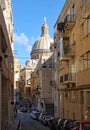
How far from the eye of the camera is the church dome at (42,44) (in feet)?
486

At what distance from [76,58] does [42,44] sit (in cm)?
11080

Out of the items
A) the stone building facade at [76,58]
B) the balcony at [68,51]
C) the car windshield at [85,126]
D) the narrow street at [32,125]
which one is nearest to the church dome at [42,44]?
the narrow street at [32,125]

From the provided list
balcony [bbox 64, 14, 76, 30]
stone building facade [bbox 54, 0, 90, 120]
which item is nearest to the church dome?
stone building facade [bbox 54, 0, 90, 120]

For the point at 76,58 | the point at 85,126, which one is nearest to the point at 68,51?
the point at 76,58

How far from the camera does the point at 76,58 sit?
40219 millimetres

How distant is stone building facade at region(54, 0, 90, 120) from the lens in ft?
115

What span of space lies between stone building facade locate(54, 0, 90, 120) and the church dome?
325 ft

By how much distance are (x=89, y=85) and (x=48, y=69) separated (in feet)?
171

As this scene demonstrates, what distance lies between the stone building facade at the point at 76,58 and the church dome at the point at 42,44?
325 ft

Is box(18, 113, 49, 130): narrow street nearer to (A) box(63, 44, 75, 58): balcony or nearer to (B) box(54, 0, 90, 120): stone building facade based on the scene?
(B) box(54, 0, 90, 120): stone building facade

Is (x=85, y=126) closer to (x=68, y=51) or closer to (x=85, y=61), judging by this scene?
(x=85, y=61)

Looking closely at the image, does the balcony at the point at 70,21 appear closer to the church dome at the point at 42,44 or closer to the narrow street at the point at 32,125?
the narrow street at the point at 32,125

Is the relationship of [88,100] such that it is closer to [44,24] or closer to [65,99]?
[65,99]

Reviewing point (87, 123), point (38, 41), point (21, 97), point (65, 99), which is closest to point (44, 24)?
point (38, 41)
